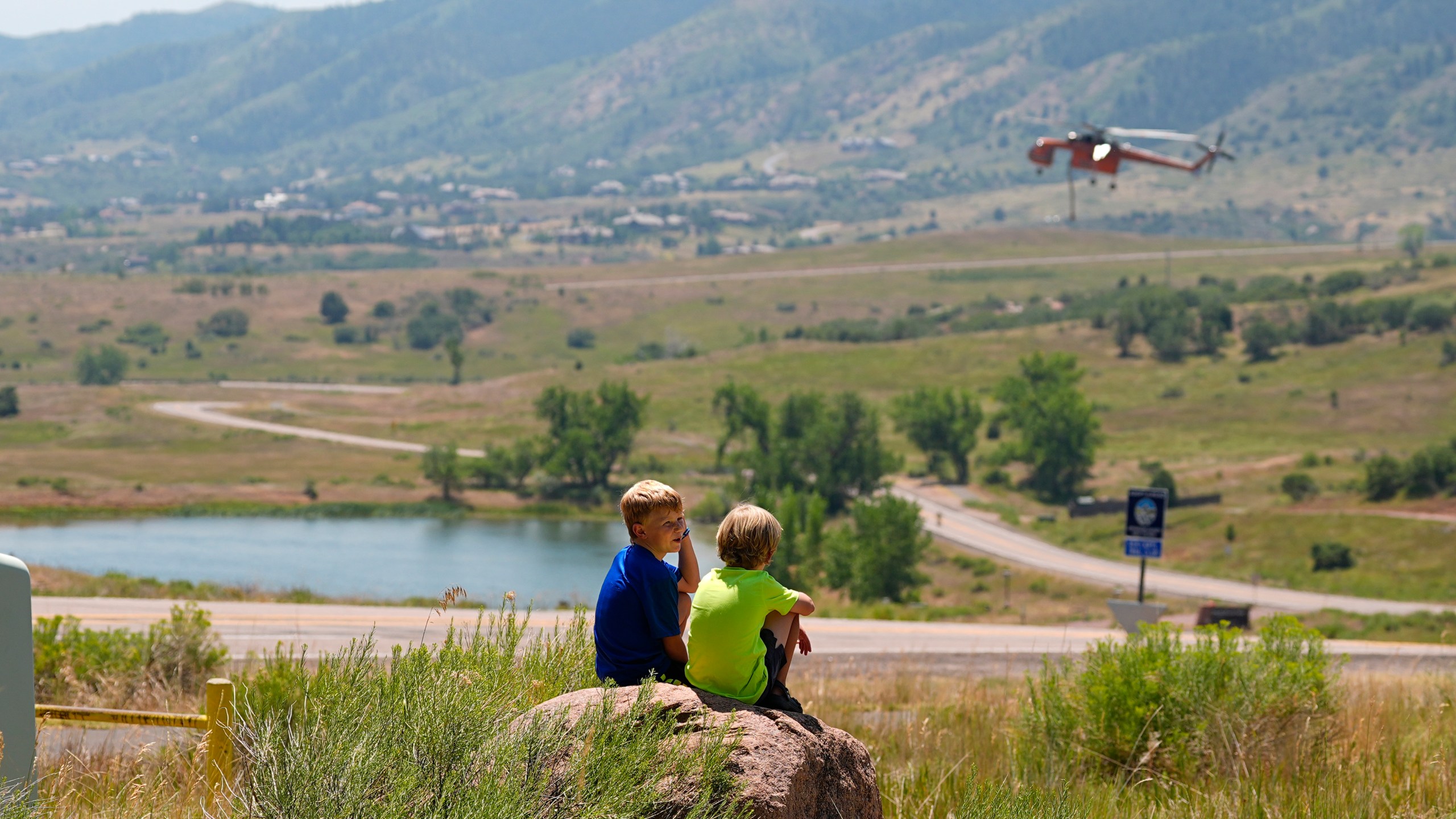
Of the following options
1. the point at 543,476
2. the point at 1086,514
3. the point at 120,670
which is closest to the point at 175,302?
the point at 543,476

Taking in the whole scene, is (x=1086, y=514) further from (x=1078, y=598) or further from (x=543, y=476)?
(x=543, y=476)

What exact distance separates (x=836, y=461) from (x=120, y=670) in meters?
88.6

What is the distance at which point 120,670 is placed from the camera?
49.8 feet

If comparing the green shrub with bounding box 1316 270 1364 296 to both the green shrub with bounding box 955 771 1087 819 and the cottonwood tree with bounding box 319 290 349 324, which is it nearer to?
the cottonwood tree with bounding box 319 290 349 324

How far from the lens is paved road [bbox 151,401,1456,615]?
63.4 meters

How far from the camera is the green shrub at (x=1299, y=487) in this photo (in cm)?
9412

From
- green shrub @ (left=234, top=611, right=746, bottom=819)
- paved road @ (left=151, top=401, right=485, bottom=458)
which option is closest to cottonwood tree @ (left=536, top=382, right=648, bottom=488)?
paved road @ (left=151, top=401, right=485, bottom=458)

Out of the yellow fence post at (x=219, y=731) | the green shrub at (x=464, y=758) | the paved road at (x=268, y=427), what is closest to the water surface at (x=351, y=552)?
the paved road at (x=268, y=427)

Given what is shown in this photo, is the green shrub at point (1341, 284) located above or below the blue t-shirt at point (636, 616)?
above

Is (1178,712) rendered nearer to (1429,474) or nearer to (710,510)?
(710,510)

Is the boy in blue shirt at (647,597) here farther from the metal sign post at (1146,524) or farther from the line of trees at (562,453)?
the line of trees at (562,453)

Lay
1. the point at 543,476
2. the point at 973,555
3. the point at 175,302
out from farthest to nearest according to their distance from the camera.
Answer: the point at 175,302 < the point at 543,476 < the point at 973,555

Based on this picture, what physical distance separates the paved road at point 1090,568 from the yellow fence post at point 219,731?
179ft

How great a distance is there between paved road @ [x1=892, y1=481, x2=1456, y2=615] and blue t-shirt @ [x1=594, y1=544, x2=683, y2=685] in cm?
5394
